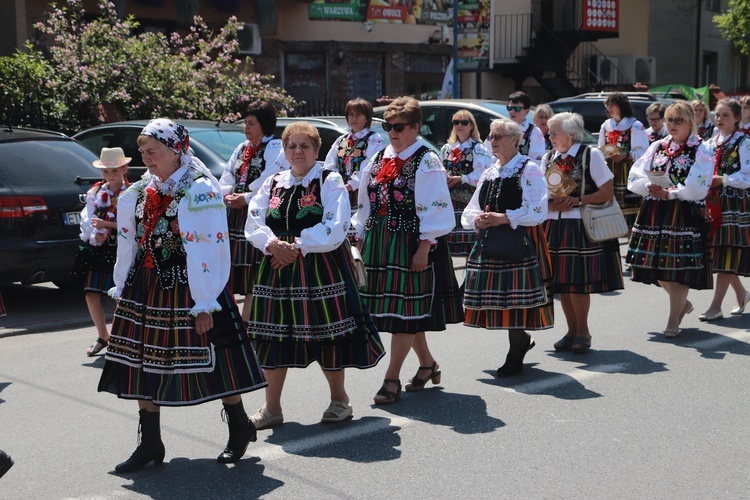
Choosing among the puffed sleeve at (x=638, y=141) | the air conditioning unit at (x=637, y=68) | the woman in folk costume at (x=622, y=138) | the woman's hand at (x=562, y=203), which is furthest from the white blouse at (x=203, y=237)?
the air conditioning unit at (x=637, y=68)

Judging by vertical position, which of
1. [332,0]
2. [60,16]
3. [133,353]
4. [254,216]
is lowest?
[133,353]

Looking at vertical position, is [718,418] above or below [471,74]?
below

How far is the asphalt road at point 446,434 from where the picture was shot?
202 inches

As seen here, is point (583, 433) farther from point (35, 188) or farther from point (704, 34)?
point (704, 34)

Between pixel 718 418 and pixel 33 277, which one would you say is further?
pixel 33 277

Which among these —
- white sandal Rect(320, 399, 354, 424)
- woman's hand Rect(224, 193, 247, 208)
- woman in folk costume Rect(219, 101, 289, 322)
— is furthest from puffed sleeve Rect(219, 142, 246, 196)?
white sandal Rect(320, 399, 354, 424)

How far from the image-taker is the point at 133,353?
203 inches

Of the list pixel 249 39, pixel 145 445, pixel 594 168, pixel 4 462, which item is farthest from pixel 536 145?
pixel 249 39

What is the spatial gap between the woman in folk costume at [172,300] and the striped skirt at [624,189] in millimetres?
7821

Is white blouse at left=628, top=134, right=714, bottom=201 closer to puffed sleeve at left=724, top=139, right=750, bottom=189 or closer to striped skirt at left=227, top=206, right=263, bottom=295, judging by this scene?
puffed sleeve at left=724, top=139, right=750, bottom=189

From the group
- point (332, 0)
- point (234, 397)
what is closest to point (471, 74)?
point (332, 0)

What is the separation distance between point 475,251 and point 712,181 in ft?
9.51

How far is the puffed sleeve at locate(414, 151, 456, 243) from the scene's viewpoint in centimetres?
650

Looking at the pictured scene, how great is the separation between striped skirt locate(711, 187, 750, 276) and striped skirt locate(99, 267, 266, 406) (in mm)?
5544
